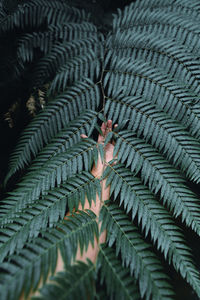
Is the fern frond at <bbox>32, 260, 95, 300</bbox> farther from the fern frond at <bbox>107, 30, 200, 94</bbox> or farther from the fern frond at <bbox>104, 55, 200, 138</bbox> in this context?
the fern frond at <bbox>107, 30, 200, 94</bbox>

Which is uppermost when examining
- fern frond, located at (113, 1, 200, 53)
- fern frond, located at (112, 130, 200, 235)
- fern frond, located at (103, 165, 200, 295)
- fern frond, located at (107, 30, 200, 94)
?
fern frond, located at (113, 1, 200, 53)

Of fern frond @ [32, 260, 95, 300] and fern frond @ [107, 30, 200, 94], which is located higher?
fern frond @ [107, 30, 200, 94]

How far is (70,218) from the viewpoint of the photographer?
3.50 feet

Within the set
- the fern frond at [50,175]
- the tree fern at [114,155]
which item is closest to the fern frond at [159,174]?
the tree fern at [114,155]

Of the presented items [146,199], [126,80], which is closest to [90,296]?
[146,199]

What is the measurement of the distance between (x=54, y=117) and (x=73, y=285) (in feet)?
2.90

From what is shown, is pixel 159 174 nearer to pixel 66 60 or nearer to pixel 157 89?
pixel 157 89

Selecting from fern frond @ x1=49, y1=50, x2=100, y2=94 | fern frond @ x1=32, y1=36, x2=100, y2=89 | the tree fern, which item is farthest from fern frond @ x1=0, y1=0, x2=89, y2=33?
fern frond @ x1=49, y1=50, x2=100, y2=94

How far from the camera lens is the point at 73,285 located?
817 mm

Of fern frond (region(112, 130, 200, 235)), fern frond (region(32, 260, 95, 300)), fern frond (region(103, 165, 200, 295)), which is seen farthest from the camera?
fern frond (region(112, 130, 200, 235))

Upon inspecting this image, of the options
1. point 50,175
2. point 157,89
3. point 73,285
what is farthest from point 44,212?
point 157,89

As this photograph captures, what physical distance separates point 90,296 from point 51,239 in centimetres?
24

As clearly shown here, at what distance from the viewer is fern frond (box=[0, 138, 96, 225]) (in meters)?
1.17

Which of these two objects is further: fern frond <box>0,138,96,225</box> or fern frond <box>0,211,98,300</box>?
fern frond <box>0,138,96,225</box>
